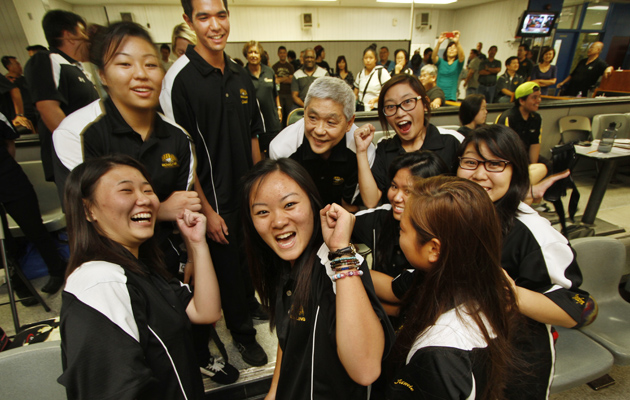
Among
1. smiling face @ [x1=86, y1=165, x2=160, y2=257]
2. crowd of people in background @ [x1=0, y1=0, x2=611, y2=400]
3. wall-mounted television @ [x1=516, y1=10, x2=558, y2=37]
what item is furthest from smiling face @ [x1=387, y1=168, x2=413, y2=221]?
wall-mounted television @ [x1=516, y1=10, x2=558, y2=37]

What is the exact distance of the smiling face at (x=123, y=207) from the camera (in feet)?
3.01

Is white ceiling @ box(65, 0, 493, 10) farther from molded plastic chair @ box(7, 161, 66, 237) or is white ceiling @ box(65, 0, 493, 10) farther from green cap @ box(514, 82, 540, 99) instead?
molded plastic chair @ box(7, 161, 66, 237)

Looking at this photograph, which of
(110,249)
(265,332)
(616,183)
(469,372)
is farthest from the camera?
(616,183)

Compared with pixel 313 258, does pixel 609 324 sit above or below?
below

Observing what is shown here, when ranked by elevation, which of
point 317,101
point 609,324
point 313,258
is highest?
point 317,101

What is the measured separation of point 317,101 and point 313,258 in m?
0.86

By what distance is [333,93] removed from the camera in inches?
57.4

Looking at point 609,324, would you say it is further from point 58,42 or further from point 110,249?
point 58,42

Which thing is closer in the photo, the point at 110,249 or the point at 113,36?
the point at 110,249

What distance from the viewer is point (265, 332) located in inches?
82.4

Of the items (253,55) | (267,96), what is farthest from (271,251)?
(253,55)

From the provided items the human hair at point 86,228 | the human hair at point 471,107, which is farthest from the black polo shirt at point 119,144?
the human hair at point 471,107

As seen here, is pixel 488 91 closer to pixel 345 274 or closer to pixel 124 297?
pixel 345 274

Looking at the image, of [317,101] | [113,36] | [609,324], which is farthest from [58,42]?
[609,324]
